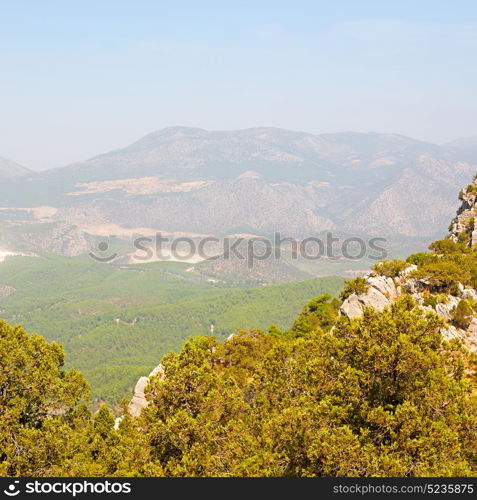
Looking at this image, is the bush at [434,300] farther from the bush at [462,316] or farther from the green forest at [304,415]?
the green forest at [304,415]

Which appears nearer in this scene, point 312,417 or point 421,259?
point 312,417

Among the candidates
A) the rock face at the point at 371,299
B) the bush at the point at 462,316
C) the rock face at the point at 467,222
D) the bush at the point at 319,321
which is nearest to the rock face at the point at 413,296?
the rock face at the point at 371,299

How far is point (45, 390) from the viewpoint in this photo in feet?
82.8

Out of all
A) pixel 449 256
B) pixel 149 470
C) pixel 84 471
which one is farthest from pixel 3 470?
pixel 449 256

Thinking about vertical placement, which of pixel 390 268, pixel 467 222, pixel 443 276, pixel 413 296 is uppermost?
pixel 467 222

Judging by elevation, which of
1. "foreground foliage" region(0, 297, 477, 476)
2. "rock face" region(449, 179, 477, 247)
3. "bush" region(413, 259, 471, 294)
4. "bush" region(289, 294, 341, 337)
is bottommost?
"bush" region(289, 294, 341, 337)

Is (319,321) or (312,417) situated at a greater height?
(312,417)

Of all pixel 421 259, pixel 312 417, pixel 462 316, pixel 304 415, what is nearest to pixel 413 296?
pixel 462 316

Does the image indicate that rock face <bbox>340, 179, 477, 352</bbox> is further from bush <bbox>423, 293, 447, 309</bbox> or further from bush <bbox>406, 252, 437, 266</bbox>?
bush <bbox>406, 252, 437, 266</bbox>

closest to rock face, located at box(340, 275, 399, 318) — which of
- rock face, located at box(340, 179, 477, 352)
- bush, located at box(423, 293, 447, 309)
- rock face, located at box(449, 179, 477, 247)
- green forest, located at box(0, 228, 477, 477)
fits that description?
rock face, located at box(340, 179, 477, 352)

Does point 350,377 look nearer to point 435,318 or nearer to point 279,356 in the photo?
point 435,318

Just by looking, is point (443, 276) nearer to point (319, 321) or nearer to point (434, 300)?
point (434, 300)

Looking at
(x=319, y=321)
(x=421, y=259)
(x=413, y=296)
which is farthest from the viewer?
(x=319, y=321)

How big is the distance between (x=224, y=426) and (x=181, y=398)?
101 inches
